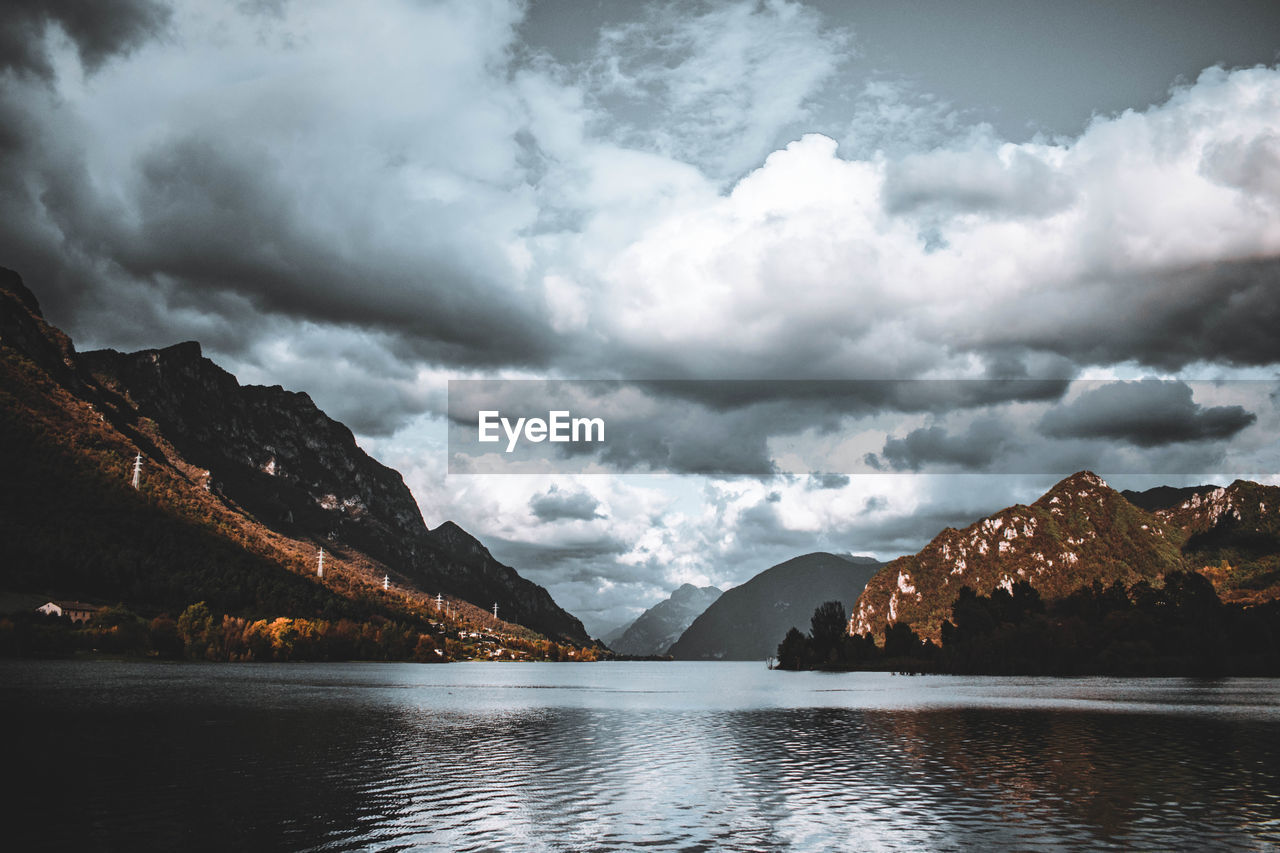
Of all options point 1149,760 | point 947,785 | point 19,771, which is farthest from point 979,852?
point 19,771

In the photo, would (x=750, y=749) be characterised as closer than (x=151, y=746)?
No

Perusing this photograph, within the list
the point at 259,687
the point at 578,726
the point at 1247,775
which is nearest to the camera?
the point at 1247,775

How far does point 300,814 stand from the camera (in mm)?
42906

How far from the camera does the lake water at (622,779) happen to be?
39.2 metres

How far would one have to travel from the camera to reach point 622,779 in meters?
56.7

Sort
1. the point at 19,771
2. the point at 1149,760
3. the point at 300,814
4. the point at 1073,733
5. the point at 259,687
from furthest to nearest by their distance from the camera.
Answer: the point at 259,687 → the point at 1073,733 → the point at 1149,760 → the point at 19,771 → the point at 300,814

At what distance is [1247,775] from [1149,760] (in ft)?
26.2

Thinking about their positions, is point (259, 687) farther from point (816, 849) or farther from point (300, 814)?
point (816, 849)

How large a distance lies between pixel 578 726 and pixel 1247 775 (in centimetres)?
6354

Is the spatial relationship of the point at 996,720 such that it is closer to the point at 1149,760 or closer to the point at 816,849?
the point at 1149,760

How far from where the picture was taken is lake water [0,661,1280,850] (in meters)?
39.2

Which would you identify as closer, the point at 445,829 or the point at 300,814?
the point at 445,829

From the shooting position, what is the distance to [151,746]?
218 feet

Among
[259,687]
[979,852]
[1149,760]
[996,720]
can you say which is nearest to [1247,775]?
[1149,760]
